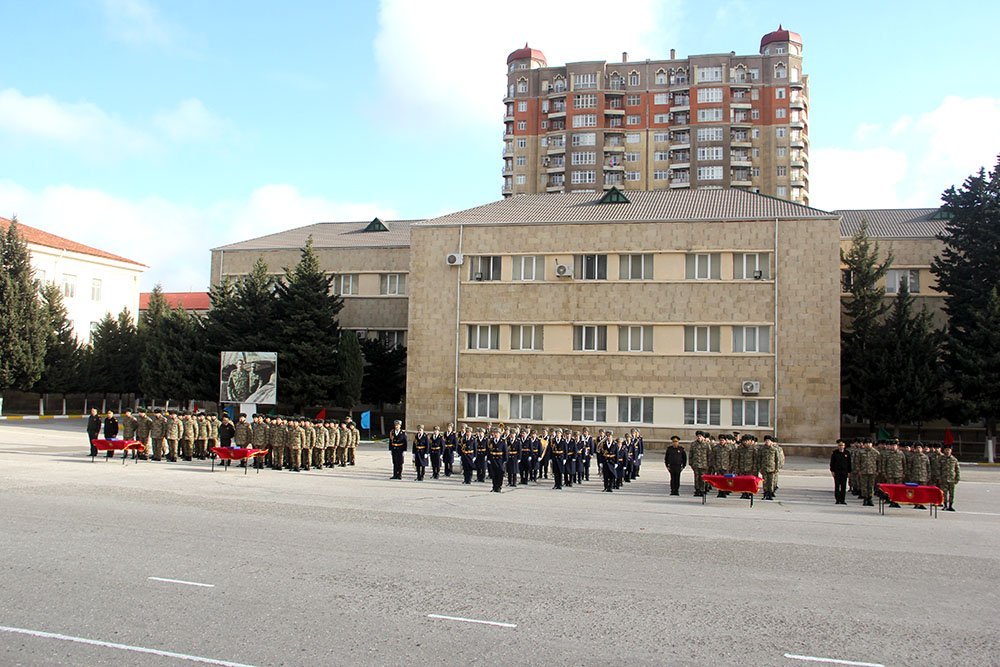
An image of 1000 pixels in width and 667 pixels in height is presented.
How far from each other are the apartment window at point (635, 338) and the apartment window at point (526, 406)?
15.0 ft

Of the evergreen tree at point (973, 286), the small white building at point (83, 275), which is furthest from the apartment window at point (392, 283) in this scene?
the evergreen tree at point (973, 286)

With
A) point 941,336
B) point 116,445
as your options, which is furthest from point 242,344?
point 941,336

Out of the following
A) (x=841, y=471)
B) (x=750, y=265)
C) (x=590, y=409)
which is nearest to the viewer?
(x=841, y=471)

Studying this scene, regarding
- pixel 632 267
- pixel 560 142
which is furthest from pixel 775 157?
pixel 632 267

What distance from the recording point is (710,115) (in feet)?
295

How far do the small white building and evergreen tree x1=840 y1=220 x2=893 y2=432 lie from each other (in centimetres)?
4838

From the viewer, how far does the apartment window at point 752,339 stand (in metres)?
37.1

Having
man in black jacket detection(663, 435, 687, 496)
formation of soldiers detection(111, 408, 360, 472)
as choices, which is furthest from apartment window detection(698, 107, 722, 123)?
man in black jacket detection(663, 435, 687, 496)

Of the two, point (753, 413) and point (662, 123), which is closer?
point (753, 413)

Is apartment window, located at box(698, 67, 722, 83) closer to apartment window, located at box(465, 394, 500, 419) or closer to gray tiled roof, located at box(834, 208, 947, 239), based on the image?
gray tiled roof, located at box(834, 208, 947, 239)

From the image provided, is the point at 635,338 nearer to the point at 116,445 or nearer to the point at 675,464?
the point at 675,464

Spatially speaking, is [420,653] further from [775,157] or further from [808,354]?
[775,157]

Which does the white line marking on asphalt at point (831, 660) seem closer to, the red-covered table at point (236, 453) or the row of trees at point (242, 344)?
the red-covered table at point (236, 453)

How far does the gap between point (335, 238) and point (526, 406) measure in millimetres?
18993
